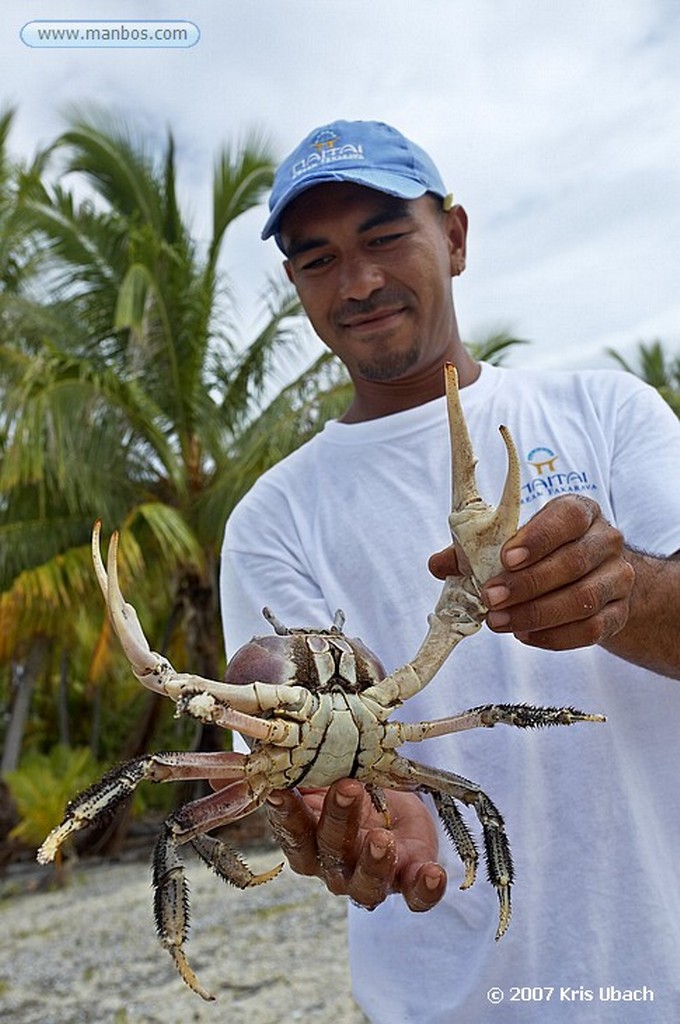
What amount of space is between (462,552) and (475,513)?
0.25 feet

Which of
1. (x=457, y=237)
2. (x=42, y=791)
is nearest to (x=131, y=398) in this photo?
(x=42, y=791)

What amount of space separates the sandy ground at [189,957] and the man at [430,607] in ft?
20.1

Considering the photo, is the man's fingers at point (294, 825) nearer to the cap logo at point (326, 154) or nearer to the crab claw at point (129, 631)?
the crab claw at point (129, 631)

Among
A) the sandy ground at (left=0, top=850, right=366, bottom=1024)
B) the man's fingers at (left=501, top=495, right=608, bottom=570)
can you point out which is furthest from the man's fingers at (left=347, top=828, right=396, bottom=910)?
the sandy ground at (left=0, top=850, right=366, bottom=1024)

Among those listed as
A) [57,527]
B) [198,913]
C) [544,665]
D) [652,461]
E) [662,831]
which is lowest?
[198,913]

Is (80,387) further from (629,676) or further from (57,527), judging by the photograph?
(629,676)

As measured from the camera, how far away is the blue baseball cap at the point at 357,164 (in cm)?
271

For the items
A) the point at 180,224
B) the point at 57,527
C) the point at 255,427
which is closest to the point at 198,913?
the point at 57,527

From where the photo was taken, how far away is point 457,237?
10.3ft

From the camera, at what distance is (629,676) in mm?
2512

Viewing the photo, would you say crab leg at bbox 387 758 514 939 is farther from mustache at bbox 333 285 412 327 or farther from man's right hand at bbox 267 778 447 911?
mustache at bbox 333 285 412 327

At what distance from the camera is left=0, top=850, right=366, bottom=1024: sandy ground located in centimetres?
849

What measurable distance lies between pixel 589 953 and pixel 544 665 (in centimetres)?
64

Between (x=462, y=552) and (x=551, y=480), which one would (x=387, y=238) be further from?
(x=462, y=552)
